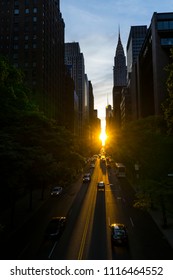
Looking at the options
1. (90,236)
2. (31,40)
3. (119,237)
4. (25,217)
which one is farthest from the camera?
(31,40)

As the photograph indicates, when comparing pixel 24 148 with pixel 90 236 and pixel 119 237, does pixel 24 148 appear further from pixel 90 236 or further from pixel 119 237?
pixel 119 237

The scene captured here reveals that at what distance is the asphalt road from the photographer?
1933 cm

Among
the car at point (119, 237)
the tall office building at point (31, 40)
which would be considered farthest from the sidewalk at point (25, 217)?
the tall office building at point (31, 40)

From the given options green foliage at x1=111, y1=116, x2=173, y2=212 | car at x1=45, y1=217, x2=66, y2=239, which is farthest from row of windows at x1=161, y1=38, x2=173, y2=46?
car at x1=45, y1=217, x2=66, y2=239

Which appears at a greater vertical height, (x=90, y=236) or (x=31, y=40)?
(x=31, y=40)

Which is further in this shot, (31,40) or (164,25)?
(31,40)

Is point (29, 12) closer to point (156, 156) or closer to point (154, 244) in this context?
point (156, 156)

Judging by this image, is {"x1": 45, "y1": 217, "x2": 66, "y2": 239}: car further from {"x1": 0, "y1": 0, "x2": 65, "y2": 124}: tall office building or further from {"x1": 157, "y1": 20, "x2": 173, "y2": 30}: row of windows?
{"x1": 0, "y1": 0, "x2": 65, "y2": 124}: tall office building

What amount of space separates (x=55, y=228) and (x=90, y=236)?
3361 millimetres

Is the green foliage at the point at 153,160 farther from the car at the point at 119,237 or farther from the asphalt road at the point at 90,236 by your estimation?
the car at the point at 119,237

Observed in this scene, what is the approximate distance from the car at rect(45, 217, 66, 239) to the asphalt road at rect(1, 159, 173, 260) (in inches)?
20.6

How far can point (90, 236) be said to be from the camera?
2317cm

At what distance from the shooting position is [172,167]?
25.6 meters

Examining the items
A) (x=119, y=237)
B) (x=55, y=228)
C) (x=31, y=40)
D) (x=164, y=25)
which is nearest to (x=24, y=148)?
(x=55, y=228)
